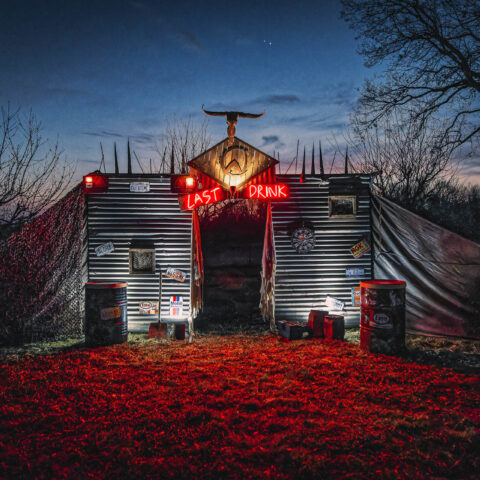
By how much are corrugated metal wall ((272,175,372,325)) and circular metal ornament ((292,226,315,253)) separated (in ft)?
0.43

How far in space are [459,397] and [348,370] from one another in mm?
1770

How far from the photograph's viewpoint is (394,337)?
737cm

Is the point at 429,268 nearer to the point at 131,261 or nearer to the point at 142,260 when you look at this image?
the point at 142,260

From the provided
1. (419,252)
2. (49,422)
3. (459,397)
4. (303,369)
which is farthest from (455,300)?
(49,422)

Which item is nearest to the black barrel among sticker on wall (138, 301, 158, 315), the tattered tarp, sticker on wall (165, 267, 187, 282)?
sticker on wall (138, 301, 158, 315)

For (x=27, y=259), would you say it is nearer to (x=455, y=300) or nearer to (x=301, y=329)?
(x=301, y=329)

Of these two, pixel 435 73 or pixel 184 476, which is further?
pixel 435 73

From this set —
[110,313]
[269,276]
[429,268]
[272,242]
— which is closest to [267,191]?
[272,242]

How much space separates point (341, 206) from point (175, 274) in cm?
505

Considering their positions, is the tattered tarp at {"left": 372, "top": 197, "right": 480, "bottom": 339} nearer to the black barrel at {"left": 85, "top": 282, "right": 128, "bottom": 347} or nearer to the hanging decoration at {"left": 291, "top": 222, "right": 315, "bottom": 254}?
the hanging decoration at {"left": 291, "top": 222, "right": 315, "bottom": 254}

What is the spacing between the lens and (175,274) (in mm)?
9539

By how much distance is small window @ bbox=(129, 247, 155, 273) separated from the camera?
9.53 meters

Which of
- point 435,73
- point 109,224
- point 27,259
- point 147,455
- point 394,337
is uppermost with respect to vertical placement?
point 435,73

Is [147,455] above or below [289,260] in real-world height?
below
